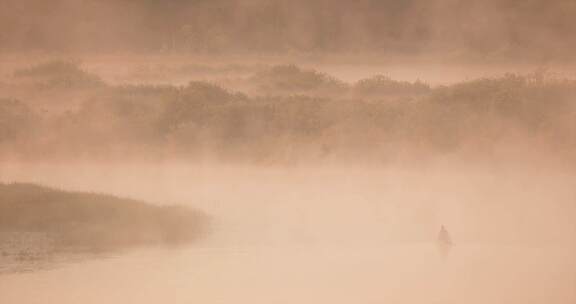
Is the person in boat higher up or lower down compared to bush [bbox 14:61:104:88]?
lower down

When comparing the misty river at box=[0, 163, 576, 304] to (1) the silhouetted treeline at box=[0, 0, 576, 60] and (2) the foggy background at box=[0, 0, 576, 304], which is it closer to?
(2) the foggy background at box=[0, 0, 576, 304]

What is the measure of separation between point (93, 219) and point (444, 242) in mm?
1244

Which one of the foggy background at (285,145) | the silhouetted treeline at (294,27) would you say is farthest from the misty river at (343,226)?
the silhouetted treeline at (294,27)

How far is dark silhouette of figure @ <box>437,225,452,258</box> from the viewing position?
9.62ft

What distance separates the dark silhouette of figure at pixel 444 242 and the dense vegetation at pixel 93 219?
84 cm

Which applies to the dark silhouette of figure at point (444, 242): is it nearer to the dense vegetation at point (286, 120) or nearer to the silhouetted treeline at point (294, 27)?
the dense vegetation at point (286, 120)

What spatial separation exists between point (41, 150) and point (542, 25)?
74.2 inches

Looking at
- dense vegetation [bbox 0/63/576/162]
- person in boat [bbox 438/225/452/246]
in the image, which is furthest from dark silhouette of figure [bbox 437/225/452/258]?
dense vegetation [bbox 0/63/576/162]

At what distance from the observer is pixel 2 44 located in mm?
3061

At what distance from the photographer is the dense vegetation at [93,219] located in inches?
115

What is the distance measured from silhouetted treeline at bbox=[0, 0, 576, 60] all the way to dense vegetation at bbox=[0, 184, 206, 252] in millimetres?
543

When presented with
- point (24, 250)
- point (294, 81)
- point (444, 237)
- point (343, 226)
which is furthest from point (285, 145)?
point (24, 250)

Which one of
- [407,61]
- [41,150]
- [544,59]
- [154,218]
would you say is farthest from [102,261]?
[544,59]

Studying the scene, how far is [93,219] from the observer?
2.96 meters
